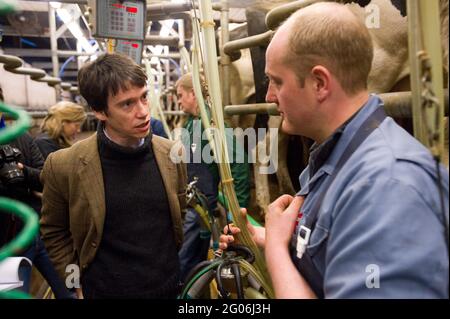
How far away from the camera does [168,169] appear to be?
59.6 inches

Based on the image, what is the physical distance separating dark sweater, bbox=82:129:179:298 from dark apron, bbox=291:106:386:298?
2.58ft

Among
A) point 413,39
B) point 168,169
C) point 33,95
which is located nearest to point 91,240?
point 168,169

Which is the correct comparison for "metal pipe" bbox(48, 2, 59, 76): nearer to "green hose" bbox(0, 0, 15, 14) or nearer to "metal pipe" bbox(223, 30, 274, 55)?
"metal pipe" bbox(223, 30, 274, 55)

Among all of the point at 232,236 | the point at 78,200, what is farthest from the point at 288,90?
the point at 78,200

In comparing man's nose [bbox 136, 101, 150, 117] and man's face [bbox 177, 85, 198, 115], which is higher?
man's nose [bbox 136, 101, 150, 117]

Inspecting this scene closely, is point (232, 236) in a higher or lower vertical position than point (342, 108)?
lower

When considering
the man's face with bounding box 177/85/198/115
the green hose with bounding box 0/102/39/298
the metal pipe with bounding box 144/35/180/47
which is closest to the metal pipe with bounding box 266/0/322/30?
the green hose with bounding box 0/102/39/298

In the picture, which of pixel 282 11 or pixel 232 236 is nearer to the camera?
pixel 232 236

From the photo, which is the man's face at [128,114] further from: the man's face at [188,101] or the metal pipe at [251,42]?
the man's face at [188,101]

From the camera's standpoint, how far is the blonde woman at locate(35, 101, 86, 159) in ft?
8.14

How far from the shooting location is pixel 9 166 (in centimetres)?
168

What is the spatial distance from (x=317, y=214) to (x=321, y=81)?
27cm

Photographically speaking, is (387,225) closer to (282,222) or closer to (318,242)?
(318,242)

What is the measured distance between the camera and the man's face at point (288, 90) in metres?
0.79
